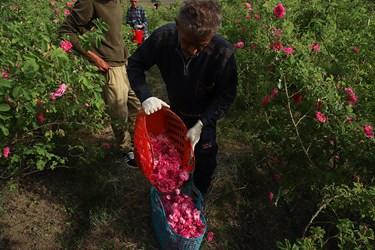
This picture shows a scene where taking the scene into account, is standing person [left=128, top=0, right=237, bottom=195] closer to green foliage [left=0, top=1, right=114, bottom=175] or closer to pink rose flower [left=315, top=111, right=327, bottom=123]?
green foliage [left=0, top=1, right=114, bottom=175]

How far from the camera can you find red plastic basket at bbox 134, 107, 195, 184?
1834mm

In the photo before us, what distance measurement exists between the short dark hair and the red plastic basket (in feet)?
1.74

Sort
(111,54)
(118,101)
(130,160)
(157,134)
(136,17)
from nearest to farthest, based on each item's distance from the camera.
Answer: (157,134)
(111,54)
(118,101)
(130,160)
(136,17)

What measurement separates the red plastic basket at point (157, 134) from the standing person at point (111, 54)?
0.40 metres

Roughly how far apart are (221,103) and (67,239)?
4.79 feet

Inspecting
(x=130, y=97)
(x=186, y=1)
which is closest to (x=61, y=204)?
(x=130, y=97)

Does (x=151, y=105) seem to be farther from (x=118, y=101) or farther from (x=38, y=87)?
(x=118, y=101)

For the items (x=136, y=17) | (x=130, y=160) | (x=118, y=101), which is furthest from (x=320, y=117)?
(x=136, y=17)

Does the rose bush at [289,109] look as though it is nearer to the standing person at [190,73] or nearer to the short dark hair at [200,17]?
the standing person at [190,73]

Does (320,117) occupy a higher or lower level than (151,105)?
higher

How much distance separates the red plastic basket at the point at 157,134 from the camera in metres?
1.83

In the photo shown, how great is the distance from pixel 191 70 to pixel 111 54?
35.5 inches

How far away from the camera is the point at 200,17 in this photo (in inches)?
61.8

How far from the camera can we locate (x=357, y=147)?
1.78 meters
